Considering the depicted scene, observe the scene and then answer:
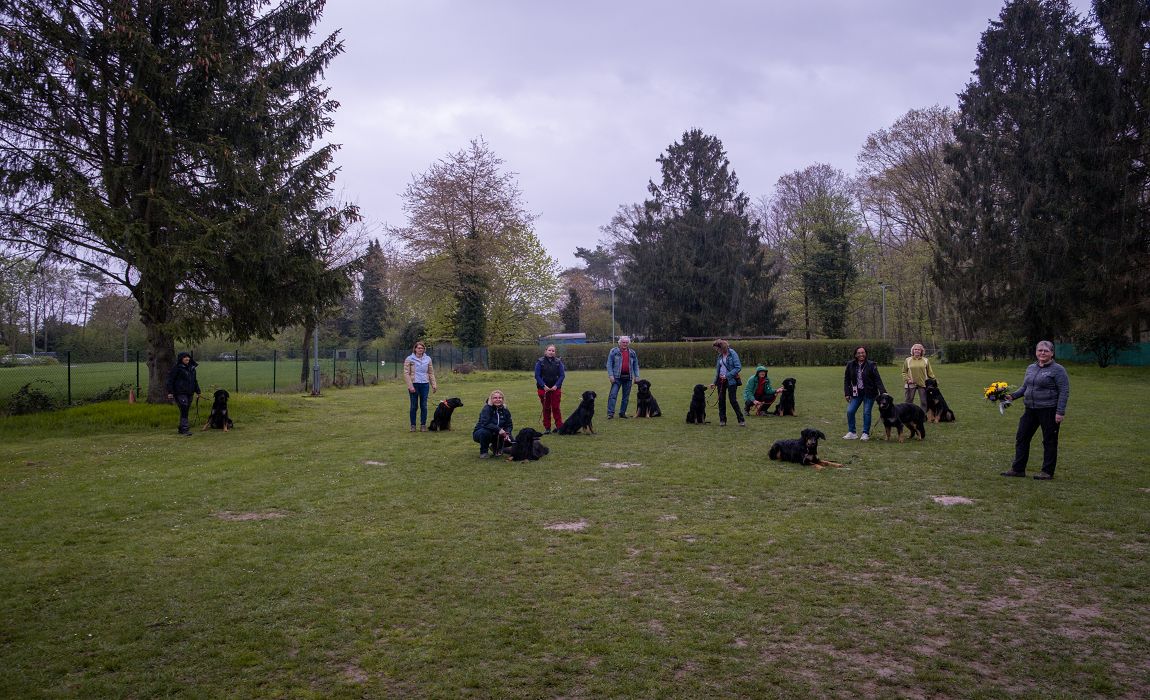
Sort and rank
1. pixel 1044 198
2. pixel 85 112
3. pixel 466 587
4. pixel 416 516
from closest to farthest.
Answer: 1. pixel 466 587
2. pixel 416 516
3. pixel 85 112
4. pixel 1044 198

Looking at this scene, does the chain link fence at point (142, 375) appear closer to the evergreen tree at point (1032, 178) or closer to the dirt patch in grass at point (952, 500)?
the dirt patch in grass at point (952, 500)

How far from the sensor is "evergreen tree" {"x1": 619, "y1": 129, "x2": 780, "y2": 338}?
180 feet

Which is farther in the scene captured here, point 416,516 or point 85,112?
point 85,112

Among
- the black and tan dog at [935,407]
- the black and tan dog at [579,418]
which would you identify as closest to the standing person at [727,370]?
the black and tan dog at [579,418]

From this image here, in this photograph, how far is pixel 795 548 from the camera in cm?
607

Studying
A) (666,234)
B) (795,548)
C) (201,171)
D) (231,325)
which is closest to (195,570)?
(795,548)

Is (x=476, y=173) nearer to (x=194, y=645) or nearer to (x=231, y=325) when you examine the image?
(x=231, y=325)

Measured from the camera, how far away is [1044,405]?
8.70m

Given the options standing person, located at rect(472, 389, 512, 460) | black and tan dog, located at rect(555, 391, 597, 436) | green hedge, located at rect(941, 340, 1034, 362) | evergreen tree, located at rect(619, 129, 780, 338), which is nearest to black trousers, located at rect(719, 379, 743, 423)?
black and tan dog, located at rect(555, 391, 597, 436)

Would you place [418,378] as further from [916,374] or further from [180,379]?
[916,374]

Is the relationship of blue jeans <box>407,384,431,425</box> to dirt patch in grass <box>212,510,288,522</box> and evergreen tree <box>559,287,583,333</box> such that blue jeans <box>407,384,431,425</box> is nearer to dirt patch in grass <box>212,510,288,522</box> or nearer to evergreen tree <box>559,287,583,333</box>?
dirt patch in grass <box>212,510,288,522</box>

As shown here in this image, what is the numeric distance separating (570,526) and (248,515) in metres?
3.37

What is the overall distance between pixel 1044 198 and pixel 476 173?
28.8m

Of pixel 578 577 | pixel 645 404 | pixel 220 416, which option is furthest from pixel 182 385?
pixel 578 577
